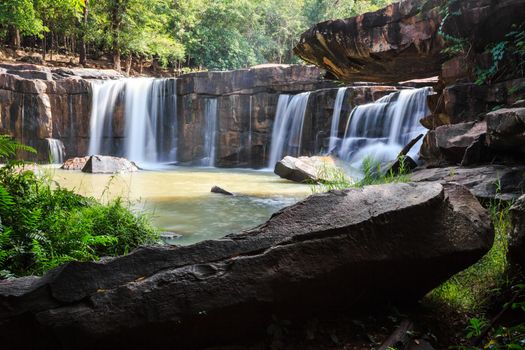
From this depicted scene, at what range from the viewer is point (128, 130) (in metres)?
21.0

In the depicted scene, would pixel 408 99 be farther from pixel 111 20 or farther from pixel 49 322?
pixel 111 20

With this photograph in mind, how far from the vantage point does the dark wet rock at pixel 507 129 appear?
564 cm

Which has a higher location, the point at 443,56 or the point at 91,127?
the point at 443,56

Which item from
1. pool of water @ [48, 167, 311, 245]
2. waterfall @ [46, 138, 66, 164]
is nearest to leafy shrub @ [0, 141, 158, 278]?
pool of water @ [48, 167, 311, 245]

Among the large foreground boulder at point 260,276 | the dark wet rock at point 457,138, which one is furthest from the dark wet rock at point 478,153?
the large foreground boulder at point 260,276

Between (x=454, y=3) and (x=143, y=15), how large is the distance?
887 inches

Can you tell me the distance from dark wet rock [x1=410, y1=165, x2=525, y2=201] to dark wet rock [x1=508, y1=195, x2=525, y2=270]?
2.57 m

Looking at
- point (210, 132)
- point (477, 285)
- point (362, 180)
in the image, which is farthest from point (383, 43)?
point (210, 132)

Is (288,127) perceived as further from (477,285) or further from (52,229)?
(477,285)

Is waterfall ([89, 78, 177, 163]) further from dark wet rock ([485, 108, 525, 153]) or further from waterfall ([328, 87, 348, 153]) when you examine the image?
dark wet rock ([485, 108, 525, 153])

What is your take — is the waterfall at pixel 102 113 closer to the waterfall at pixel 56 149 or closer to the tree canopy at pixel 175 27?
the waterfall at pixel 56 149

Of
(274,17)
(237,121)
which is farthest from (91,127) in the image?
(274,17)

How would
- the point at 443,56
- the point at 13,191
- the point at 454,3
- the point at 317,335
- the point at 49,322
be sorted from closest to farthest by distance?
1. the point at 49,322
2. the point at 317,335
3. the point at 13,191
4. the point at 454,3
5. the point at 443,56

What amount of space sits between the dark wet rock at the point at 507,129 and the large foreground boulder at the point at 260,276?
343 centimetres
